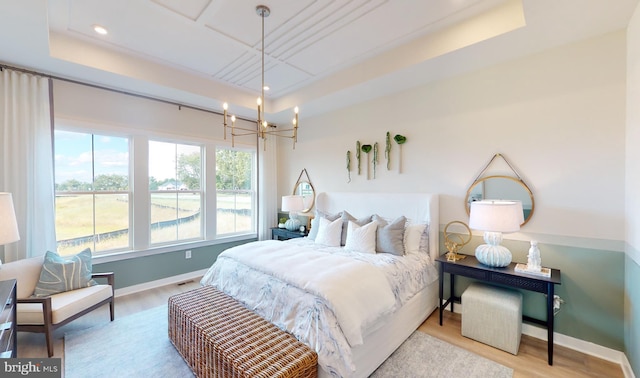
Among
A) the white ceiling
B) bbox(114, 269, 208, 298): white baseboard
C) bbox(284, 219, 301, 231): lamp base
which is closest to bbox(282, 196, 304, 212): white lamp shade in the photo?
bbox(284, 219, 301, 231): lamp base

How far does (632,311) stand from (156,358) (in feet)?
13.1

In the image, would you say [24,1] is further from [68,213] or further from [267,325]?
[267,325]

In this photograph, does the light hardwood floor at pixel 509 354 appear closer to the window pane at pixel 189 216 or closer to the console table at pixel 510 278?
the console table at pixel 510 278

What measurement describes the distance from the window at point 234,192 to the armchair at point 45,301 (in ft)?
6.90

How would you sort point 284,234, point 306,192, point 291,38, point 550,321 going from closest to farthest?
point 550,321
point 291,38
point 284,234
point 306,192

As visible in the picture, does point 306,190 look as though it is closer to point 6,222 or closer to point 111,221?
point 111,221

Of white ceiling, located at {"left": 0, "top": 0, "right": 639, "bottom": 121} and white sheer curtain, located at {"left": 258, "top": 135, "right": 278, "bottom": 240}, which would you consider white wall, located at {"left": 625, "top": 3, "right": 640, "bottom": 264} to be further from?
white sheer curtain, located at {"left": 258, "top": 135, "right": 278, "bottom": 240}

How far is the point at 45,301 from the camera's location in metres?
2.24

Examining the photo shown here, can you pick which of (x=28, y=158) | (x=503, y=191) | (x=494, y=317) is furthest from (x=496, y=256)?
(x=28, y=158)

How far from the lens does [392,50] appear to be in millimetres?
3025

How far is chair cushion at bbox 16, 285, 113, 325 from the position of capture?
89.2 inches

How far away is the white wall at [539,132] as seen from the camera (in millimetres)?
2305

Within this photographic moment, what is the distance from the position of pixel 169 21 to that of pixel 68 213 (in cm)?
284

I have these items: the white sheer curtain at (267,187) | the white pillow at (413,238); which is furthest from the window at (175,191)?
the white pillow at (413,238)
